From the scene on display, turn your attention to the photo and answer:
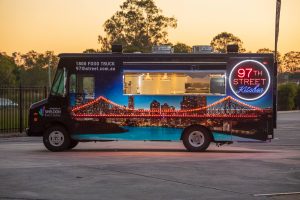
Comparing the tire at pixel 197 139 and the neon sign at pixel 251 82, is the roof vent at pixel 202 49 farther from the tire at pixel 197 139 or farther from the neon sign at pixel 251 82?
the tire at pixel 197 139

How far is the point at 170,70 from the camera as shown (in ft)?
58.8

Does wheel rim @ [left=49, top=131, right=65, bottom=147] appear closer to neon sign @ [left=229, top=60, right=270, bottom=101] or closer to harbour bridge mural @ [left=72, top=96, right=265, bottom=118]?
harbour bridge mural @ [left=72, top=96, right=265, bottom=118]

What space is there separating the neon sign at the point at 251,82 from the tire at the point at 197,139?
1.48m

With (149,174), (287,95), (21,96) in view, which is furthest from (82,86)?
(287,95)

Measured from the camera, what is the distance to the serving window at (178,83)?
17812 millimetres

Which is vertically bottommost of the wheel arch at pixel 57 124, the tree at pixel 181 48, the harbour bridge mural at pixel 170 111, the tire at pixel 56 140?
the tire at pixel 56 140

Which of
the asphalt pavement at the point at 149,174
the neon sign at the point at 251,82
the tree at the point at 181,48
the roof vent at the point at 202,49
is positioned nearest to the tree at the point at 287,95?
the tree at the point at 181,48

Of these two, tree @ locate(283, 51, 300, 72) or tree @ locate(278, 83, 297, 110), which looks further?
tree @ locate(283, 51, 300, 72)

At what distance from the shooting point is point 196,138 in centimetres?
1800

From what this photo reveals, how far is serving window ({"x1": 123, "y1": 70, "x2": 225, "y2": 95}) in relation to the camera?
17812 millimetres

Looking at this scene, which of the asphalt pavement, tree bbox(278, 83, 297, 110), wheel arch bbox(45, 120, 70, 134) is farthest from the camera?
tree bbox(278, 83, 297, 110)

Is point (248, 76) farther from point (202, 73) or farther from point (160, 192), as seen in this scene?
point (160, 192)

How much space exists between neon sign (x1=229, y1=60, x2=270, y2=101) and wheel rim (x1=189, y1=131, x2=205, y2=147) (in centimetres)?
158

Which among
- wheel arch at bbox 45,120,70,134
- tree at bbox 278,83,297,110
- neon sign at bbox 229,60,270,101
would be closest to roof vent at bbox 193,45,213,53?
neon sign at bbox 229,60,270,101
